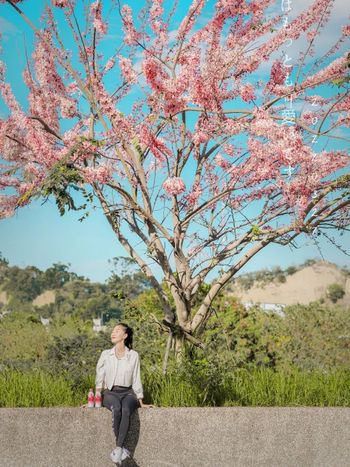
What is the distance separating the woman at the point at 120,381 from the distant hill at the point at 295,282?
78.0 feet

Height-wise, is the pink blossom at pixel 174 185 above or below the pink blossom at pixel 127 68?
below

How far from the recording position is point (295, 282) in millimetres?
31594

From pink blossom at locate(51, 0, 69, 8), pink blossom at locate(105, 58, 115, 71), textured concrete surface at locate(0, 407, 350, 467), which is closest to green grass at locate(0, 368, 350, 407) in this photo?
textured concrete surface at locate(0, 407, 350, 467)

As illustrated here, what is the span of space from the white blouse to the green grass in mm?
391

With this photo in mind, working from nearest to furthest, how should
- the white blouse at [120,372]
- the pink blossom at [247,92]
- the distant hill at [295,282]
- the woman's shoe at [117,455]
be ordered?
the woman's shoe at [117,455] → the white blouse at [120,372] → the pink blossom at [247,92] → the distant hill at [295,282]

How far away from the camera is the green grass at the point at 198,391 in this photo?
Result: 569 centimetres

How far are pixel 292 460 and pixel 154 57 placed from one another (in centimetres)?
407

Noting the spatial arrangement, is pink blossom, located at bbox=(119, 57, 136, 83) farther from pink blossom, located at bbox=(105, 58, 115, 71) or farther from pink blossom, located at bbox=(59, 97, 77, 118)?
pink blossom, located at bbox=(59, 97, 77, 118)

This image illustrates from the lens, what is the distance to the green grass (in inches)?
224

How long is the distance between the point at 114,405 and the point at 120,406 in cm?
5

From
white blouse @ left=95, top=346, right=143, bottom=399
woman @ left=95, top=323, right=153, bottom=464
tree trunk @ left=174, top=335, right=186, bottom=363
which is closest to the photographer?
woman @ left=95, top=323, right=153, bottom=464

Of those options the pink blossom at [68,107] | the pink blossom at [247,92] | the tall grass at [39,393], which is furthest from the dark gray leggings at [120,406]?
the pink blossom at [68,107]

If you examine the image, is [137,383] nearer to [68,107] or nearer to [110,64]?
[68,107]

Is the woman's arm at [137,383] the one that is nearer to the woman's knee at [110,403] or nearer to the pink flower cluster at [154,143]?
the woman's knee at [110,403]
